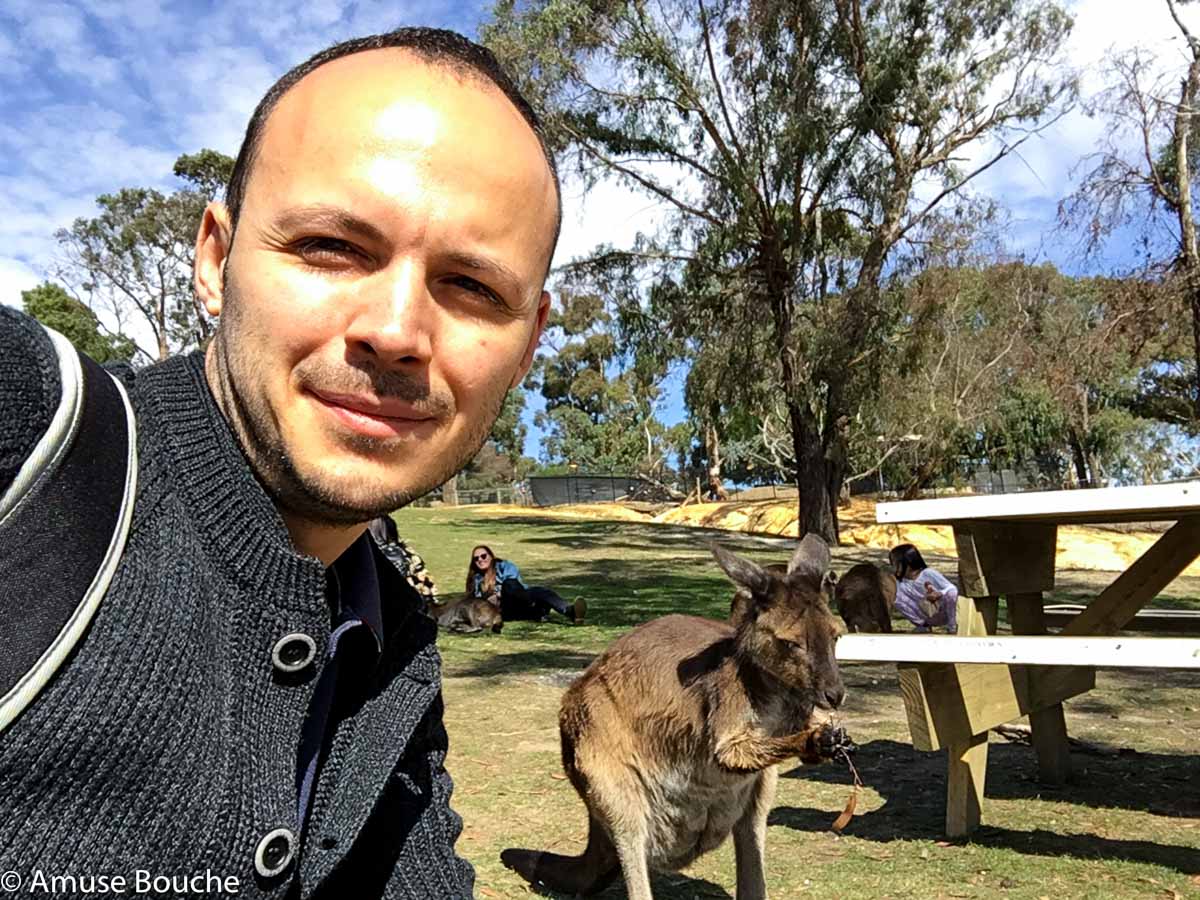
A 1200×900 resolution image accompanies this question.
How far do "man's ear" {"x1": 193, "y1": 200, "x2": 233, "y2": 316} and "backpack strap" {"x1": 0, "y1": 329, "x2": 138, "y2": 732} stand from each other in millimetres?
263

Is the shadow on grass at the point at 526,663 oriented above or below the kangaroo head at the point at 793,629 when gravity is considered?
below

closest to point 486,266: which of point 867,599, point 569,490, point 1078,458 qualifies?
point 867,599

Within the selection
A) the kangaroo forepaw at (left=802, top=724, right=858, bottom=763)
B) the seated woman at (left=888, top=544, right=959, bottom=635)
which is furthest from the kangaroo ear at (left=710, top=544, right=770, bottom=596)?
the seated woman at (left=888, top=544, right=959, bottom=635)

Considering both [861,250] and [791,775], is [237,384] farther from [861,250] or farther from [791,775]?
[861,250]

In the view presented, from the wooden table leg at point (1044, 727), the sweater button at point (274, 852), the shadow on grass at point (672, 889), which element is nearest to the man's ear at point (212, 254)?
the sweater button at point (274, 852)

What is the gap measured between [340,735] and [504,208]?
1.71 feet

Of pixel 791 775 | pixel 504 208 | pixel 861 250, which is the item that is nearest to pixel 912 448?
pixel 861 250

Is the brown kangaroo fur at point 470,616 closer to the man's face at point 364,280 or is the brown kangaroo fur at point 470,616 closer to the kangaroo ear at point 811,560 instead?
the kangaroo ear at point 811,560

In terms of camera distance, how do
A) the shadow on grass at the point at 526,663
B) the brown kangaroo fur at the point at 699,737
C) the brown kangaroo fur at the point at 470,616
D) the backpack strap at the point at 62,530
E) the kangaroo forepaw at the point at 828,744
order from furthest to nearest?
the brown kangaroo fur at the point at 470,616, the shadow on grass at the point at 526,663, the brown kangaroo fur at the point at 699,737, the kangaroo forepaw at the point at 828,744, the backpack strap at the point at 62,530

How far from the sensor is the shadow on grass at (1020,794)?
335cm

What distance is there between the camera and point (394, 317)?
0.80 metres

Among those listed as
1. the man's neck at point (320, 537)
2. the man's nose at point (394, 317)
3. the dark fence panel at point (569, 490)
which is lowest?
the man's neck at point (320, 537)

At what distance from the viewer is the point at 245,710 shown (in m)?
0.70

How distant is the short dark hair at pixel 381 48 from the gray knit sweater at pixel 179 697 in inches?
7.5
